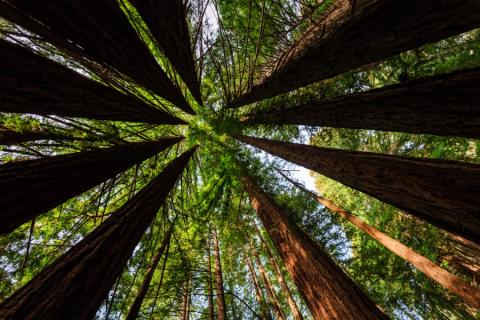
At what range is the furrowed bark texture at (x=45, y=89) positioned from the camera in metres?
1.38

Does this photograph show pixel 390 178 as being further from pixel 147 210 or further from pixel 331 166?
pixel 147 210

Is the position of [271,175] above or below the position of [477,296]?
above

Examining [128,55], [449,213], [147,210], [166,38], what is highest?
[166,38]

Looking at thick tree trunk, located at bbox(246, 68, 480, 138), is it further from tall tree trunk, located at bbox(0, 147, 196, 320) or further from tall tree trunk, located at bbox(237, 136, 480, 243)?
tall tree trunk, located at bbox(0, 147, 196, 320)

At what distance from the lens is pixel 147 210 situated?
235 centimetres

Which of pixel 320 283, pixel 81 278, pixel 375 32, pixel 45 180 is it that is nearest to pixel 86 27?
pixel 45 180

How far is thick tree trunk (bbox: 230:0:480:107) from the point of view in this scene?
1.58m

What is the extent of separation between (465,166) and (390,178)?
1.45ft

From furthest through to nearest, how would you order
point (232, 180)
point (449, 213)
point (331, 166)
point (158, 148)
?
1. point (232, 180)
2. point (158, 148)
3. point (331, 166)
4. point (449, 213)

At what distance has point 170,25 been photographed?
218 centimetres

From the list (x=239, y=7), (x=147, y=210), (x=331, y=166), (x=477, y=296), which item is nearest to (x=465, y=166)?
(x=331, y=166)

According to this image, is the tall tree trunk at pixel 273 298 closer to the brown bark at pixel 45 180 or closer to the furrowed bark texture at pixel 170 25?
the brown bark at pixel 45 180

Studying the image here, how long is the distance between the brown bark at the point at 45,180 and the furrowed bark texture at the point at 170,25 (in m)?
1.26

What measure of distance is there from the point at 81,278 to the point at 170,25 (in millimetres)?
2128
